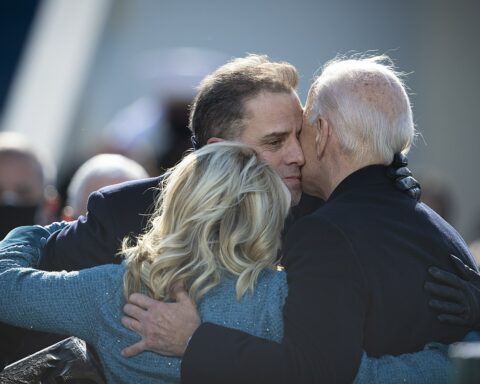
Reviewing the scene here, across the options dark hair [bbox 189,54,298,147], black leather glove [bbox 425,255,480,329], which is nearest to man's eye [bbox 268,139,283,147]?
dark hair [bbox 189,54,298,147]

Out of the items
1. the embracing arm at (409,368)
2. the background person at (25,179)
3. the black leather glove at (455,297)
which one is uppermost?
the black leather glove at (455,297)

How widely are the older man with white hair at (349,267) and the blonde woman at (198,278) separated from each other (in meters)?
0.07

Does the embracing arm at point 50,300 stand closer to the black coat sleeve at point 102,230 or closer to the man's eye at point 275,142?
the black coat sleeve at point 102,230

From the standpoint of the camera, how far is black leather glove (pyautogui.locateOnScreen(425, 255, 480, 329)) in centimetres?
326

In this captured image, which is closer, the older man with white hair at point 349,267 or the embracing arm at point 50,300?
the older man with white hair at point 349,267

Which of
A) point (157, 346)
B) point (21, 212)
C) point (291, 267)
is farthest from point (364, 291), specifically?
point (21, 212)

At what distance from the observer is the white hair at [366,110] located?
11.6 ft

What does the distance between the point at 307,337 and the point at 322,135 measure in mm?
938

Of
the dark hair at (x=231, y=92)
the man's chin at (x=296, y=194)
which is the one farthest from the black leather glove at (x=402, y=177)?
the dark hair at (x=231, y=92)

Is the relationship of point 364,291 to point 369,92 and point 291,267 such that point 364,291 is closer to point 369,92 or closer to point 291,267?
point 291,267

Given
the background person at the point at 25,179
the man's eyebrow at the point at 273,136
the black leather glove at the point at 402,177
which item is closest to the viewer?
the black leather glove at the point at 402,177

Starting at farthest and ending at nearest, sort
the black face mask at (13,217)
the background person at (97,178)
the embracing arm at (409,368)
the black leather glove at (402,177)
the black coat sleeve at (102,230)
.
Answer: the background person at (97,178) → the black face mask at (13,217) → the black coat sleeve at (102,230) → the black leather glove at (402,177) → the embracing arm at (409,368)

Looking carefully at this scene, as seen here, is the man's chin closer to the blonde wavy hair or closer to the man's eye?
the man's eye

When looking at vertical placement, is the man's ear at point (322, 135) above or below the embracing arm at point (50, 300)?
above
